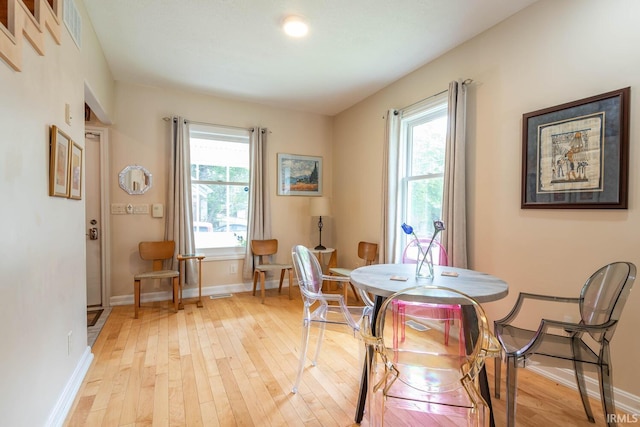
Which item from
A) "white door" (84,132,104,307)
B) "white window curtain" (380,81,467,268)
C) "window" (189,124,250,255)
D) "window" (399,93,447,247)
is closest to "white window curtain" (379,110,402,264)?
"window" (399,93,447,247)

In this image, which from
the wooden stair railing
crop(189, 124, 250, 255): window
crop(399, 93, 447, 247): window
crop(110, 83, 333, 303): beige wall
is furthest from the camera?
crop(189, 124, 250, 255): window

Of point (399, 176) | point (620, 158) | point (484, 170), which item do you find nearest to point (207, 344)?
point (399, 176)

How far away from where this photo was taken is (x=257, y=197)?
428 cm

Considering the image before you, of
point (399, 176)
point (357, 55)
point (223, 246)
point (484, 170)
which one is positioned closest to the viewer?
point (484, 170)

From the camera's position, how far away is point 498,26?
2445 millimetres

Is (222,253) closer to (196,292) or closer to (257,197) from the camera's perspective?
(196,292)

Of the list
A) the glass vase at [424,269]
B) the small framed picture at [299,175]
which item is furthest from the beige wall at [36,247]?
the small framed picture at [299,175]

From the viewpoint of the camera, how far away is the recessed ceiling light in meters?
2.41

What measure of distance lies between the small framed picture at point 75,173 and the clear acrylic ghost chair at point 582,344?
2689mm

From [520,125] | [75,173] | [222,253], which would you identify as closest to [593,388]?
[520,125]

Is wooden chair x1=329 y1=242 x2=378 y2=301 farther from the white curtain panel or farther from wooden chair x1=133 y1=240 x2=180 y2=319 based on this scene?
wooden chair x1=133 y1=240 x2=180 y2=319

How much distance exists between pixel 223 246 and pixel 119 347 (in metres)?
1.87

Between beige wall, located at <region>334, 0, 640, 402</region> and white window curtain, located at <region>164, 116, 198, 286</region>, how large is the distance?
2916 mm

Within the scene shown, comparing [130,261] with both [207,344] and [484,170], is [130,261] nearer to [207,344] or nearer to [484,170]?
[207,344]
